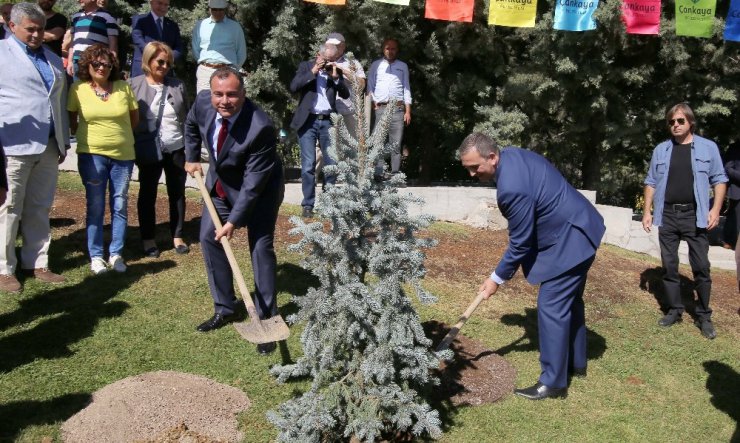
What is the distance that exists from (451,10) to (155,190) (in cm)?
539

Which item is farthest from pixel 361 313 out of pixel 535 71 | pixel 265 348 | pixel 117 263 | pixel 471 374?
pixel 535 71

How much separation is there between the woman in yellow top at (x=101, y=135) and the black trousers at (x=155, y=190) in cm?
39

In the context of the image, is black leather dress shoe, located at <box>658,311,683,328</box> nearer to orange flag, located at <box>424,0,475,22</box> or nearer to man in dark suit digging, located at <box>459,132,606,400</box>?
man in dark suit digging, located at <box>459,132,606,400</box>

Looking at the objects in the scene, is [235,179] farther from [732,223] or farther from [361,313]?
[732,223]

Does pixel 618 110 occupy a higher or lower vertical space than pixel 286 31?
lower

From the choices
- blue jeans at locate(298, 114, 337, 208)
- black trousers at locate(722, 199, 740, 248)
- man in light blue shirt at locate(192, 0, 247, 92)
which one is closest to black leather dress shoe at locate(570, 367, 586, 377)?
blue jeans at locate(298, 114, 337, 208)

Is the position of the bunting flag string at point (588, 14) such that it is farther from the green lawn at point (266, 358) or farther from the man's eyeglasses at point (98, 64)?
the green lawn at point (266, 358)

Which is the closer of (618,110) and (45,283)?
(45,283)

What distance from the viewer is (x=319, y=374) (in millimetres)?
4230

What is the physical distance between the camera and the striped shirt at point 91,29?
7.03 metres

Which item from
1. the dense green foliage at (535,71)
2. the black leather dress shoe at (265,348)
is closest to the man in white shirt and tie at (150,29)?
the dense green foliage at (535,71)

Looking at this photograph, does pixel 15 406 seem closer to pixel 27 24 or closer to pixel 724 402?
pixel 27 24

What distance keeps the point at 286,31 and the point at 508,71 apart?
366 cm

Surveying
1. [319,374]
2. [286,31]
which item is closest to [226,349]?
[319,374]
